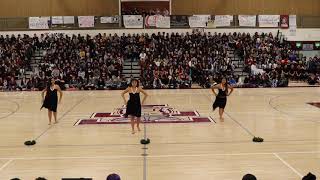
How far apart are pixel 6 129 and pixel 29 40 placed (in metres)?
23.5

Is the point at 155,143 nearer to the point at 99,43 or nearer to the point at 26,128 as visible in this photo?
the point at 26,128

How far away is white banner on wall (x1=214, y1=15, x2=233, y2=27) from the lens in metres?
41.8

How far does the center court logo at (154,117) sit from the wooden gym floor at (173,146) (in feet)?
2.03

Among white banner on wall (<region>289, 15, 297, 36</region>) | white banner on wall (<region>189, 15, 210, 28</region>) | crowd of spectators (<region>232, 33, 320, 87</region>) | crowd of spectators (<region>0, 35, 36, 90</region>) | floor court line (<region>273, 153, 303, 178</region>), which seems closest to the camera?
floor court line (<region>273, 153, 303, 178</region>)

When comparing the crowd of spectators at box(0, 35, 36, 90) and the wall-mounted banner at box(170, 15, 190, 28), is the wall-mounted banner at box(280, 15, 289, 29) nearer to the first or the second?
the wall-mounted banner at box(170, 15, 190, 28)

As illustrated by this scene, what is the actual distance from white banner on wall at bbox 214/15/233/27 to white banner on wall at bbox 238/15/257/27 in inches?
36.5

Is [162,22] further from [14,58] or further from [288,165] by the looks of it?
[288,165]

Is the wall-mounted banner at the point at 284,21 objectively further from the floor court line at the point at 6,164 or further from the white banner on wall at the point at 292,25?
the floor court line at the point at 6,164

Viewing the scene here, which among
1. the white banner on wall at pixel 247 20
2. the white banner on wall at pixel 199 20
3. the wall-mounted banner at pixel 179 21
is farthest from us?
the white banner on wall at pixel 247 20

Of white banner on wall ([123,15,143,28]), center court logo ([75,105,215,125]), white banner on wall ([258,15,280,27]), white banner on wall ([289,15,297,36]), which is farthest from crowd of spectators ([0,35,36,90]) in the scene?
white banner on wall ([289,15,297,36])

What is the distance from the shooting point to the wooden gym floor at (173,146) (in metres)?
11.2

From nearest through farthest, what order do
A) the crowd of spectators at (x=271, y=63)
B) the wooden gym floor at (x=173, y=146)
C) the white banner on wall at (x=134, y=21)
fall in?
1. the wooden gym floor at (x=173, y=146)
2. the crowd of spectators at (x=271, y=63)
3. the white banner on wall at (x=134, y=21)

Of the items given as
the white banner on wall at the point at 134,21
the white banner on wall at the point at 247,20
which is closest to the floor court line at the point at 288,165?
the white banner on wall at the point at 134,21

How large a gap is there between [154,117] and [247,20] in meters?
24.5
